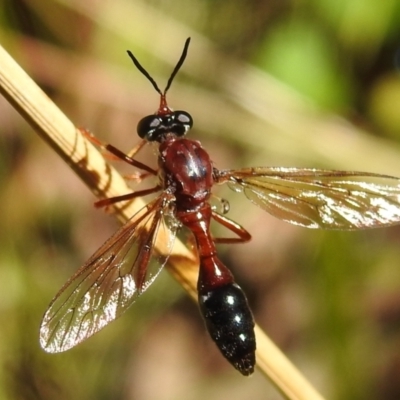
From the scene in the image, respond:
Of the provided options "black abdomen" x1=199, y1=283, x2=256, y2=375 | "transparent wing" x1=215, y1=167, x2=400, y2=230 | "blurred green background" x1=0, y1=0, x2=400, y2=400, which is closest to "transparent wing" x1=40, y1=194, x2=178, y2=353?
"black abdomen" x1=199, y1=283, x2=256, y2=375

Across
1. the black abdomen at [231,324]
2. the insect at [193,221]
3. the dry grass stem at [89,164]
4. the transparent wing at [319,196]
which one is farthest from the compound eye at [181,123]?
the black abdomen at [231,324]

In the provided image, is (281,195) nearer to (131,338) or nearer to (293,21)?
(131,338)

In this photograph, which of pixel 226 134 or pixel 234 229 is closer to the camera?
pixel 234 229

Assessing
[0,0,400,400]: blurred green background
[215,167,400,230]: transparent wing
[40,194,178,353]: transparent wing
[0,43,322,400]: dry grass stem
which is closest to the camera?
[0,43,322,400]: dry grass stem

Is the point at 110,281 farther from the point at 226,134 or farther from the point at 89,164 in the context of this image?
the point at 226,134

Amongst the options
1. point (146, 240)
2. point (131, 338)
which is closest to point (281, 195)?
point (146, 240)

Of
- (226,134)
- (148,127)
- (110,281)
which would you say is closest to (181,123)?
(148,127)

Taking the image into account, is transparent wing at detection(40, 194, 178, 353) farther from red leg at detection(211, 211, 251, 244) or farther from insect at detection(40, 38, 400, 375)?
red leg at detection(211, 211, 251, 244)
